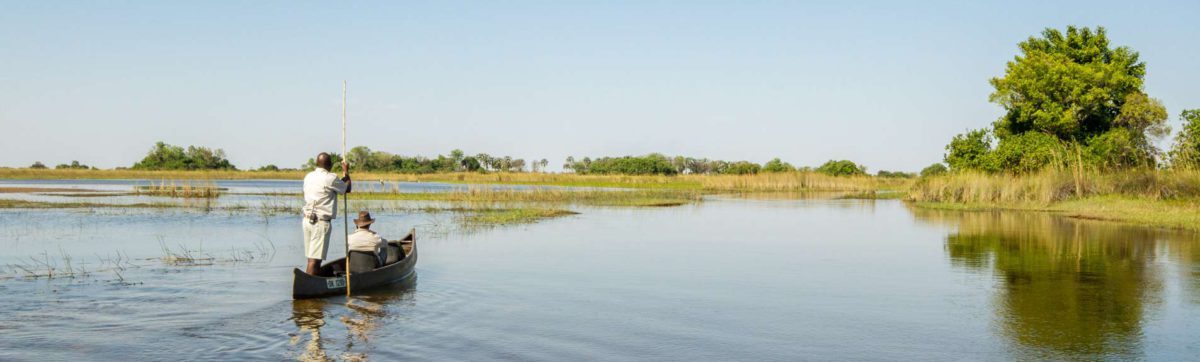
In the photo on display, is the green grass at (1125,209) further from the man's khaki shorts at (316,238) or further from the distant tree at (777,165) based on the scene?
the distant tree at (777,165)

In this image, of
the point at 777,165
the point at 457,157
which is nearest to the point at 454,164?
the point at 457,157

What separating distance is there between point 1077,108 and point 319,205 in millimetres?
35577

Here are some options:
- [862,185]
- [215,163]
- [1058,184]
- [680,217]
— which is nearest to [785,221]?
[680,217]

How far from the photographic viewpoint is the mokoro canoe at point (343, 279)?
34.9ft

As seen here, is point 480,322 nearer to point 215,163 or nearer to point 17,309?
point 17,309

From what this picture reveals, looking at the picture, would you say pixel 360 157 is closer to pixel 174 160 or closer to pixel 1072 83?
pixel 174 160

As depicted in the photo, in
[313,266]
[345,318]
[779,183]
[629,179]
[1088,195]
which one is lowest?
[345,318]

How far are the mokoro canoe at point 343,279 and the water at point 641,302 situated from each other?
0.71 feet

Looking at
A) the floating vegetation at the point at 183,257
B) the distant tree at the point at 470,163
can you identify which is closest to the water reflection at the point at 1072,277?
the floating vegetation at the point at 183,257

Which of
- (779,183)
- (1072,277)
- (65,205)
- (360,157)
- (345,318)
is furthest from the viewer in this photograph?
(360,157)

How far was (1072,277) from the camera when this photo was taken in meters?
12.9

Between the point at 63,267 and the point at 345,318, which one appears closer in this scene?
the point at 345,318

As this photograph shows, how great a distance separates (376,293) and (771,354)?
6.02 meters

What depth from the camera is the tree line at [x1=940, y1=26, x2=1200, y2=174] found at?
35.3 m
